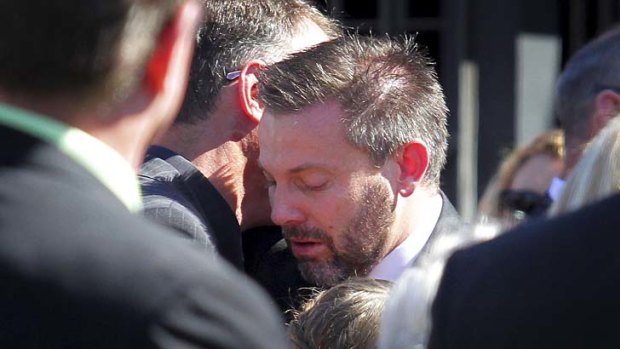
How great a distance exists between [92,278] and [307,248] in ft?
5.46

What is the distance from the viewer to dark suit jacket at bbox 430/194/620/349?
1377mm

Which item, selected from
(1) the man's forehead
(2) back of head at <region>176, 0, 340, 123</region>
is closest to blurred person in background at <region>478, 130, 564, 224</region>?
(1) the man's forehead

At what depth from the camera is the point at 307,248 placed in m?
2.90

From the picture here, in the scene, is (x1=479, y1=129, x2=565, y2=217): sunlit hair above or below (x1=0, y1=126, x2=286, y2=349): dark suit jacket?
below

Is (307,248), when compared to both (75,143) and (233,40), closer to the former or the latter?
(233,40)

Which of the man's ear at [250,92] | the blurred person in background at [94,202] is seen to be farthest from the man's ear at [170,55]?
the man's ear at [250,92]

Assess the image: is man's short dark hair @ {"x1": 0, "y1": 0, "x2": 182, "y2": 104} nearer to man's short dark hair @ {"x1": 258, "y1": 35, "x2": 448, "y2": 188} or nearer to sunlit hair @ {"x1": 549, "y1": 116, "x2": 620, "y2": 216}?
sunlit hair @ {"x1": 549, "y1": 116, "x2": 620, "y2": 216}

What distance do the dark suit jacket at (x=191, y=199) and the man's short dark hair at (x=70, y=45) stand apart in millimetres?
1296

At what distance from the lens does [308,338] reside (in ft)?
7.68

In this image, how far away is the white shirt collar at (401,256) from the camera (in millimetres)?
2867

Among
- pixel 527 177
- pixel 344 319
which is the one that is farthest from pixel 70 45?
pixel 527 177

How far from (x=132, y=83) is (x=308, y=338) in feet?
3.46

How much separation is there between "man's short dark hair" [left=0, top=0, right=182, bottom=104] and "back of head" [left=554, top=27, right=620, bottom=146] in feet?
9.79

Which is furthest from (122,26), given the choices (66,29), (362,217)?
(362,217)
